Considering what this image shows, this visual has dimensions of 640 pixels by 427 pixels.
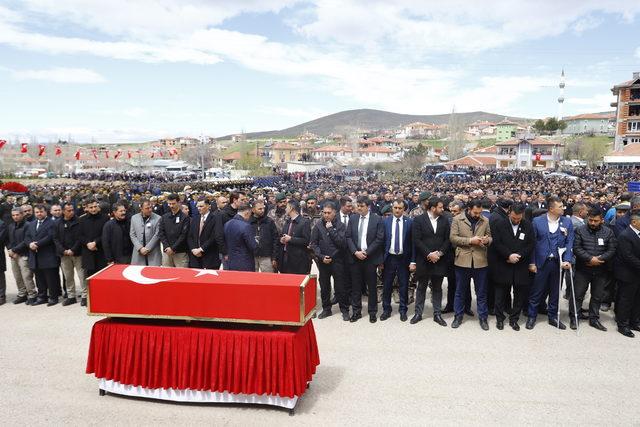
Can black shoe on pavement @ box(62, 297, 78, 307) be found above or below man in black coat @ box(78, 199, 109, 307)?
below

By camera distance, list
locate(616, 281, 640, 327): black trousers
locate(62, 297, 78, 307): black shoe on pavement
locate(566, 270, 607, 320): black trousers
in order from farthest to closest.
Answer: locate(62, 297, 78, 307): black shoe on pavement < locate(566, 270, 607, 320): black trousers < locate(616, 281, 640, 327): black trousers

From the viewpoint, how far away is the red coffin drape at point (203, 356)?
3840mm

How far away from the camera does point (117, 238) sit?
6922 mm

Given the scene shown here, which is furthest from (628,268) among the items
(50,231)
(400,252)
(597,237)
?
(50,231)

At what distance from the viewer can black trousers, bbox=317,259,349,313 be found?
6398 millimetres

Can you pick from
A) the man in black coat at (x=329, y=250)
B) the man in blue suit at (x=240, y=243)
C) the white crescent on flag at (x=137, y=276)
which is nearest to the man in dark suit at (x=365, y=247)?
the man in black coat at (x=329, y=250)

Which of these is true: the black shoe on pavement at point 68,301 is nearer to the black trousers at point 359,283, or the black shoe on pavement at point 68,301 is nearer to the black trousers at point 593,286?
the black trousers at point 359,283

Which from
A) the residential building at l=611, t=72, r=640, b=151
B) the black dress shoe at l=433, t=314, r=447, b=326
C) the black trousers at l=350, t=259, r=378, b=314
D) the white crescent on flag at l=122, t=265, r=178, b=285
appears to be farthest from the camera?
the residential building at l=611, t=72, r=640, b=151

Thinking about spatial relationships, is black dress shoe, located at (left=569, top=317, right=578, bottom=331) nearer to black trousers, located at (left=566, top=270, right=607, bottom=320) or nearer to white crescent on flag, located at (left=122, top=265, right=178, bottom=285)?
black trousers, located at (left=566, top=270, right=607, bottom=320)

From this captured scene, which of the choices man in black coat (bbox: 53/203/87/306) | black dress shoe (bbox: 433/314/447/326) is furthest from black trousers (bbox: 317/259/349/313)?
man in black coat (bbox: 53/203/87/306)

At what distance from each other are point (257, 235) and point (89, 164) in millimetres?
126811

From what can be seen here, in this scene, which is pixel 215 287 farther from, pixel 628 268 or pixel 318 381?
pixel 628 268

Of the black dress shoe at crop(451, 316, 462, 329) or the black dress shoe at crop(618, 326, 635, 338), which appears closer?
the black dress shoe at crop(618, 326, 635, 338)

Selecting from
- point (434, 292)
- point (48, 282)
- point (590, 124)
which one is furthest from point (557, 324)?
point (590, 124)
